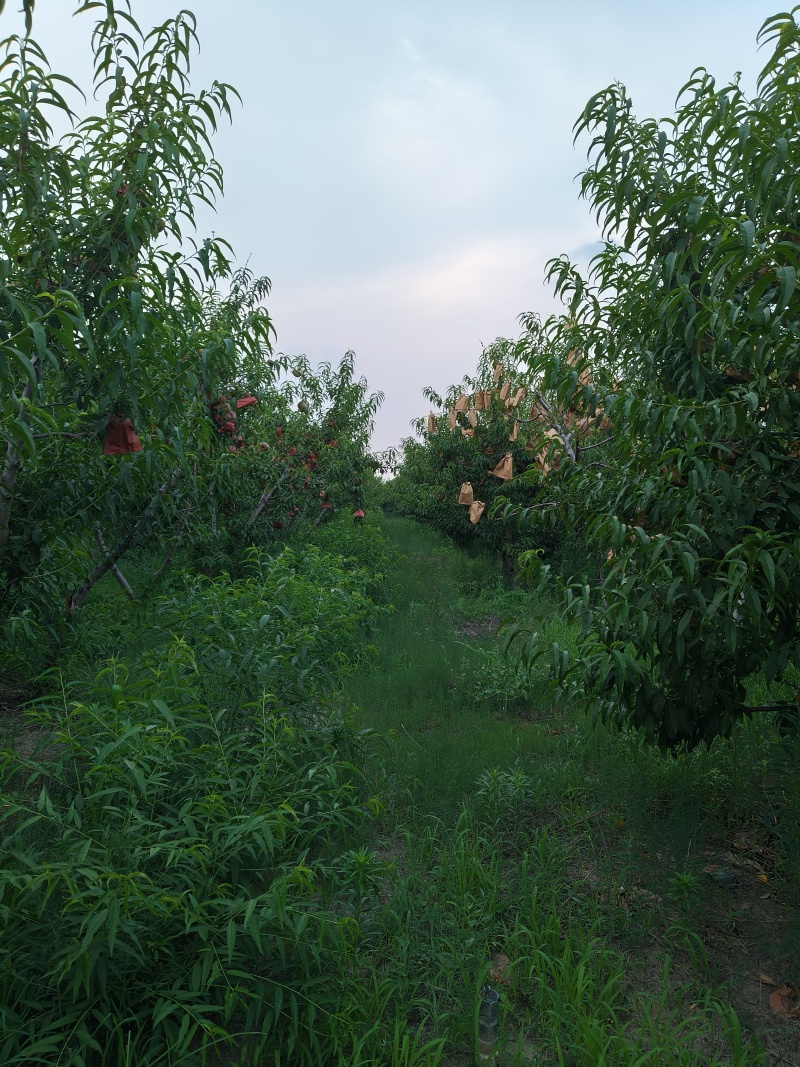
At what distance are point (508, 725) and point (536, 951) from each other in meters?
2.19

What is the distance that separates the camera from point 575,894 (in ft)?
10.1

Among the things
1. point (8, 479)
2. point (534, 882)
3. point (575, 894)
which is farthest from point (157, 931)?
point (8, 479)

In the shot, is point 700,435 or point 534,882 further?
point 534,882

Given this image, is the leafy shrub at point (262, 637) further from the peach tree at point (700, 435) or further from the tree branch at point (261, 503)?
the tree branch at point (261, 503)

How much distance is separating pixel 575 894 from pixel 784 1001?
2.62ft

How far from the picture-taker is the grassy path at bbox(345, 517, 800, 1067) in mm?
2449

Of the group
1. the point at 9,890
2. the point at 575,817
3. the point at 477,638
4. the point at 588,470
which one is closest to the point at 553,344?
the point at 588,470

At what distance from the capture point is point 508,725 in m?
4.77

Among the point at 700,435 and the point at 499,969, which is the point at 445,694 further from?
the point at 700,435

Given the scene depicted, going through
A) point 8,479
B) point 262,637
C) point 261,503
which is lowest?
point 262,637

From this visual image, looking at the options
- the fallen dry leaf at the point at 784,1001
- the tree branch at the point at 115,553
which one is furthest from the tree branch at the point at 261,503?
the fallen dry leaf at the point at 784,1001

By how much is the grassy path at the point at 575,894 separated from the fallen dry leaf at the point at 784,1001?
0.13 ft

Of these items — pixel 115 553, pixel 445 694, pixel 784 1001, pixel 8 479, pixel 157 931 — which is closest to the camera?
pixel 157 931

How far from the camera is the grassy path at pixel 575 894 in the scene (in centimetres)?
245
